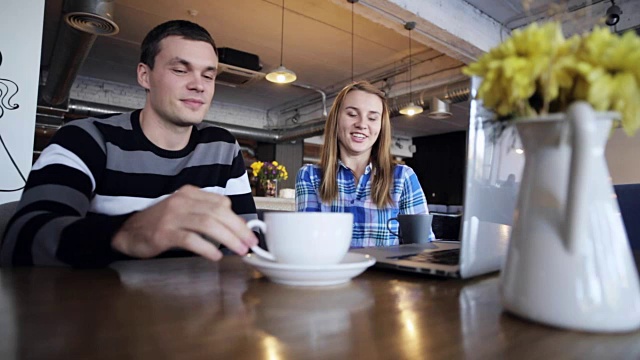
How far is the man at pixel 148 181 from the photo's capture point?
56 cm

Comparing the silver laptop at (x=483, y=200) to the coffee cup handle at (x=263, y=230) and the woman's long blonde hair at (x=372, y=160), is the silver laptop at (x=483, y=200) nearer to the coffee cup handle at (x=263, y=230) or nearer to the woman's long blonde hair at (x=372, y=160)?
the coffee cup handle at (x=263, y=230)

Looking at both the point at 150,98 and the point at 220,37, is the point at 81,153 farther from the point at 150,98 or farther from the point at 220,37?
the point at 220,37

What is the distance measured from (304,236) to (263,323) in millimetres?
183

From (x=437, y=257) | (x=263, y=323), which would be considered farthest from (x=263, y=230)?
(x=437, y=257)

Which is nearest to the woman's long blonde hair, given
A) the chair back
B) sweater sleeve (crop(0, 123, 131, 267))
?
the chair back

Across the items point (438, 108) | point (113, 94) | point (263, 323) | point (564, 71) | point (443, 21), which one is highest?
point (113, 94)

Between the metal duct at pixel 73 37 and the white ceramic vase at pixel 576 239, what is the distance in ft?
10.5

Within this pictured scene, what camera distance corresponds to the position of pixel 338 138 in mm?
1855

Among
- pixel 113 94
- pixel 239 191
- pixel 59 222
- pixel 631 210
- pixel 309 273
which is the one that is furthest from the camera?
pixel 113 94

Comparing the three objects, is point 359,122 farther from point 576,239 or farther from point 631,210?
point 576,239

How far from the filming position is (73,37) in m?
3.85

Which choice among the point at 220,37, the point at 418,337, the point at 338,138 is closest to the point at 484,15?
the point at 220,37

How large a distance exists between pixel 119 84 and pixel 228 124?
1989 mm

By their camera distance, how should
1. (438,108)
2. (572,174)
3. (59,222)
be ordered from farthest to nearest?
(438,108), (59,222), (572,174)
